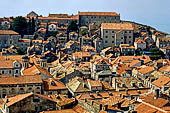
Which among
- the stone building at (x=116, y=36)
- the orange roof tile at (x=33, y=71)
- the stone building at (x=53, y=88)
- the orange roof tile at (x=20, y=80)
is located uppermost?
the stone building at (x=116, y=36)

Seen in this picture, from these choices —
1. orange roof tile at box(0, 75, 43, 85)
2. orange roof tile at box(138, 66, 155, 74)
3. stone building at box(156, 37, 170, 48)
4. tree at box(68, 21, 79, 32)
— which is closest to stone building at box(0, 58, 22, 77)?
orange roof tile at box(0, 75, 43, 85)

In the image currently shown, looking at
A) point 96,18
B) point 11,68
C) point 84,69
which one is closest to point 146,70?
point 84,69

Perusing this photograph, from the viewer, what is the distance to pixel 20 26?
408ft

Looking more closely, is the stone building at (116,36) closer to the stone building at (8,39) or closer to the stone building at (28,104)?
the stone building at (8,39)

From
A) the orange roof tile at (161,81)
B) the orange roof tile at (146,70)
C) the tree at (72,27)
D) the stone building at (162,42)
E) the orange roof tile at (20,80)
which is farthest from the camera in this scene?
the tree at (72,27)

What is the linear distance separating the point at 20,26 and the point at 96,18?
32.3 m

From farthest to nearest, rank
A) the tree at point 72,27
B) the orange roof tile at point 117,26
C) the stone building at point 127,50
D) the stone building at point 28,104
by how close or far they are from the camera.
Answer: the tree at point 72,27
the orange roof tile at point 117,26
the stone building at point 127,50
the stone building at point 28,104

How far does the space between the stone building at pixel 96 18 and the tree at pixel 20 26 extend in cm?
2402

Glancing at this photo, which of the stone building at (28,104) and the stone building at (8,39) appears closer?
the stone building at (28,104)

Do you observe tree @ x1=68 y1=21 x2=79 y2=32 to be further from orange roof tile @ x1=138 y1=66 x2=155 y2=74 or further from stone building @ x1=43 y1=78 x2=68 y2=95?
stone building @ x1=43 y1=78 x2=68 y2=95

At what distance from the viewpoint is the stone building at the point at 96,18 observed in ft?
454

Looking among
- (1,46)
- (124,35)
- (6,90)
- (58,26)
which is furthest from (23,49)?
(6,90)

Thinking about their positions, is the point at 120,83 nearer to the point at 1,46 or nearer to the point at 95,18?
the point at 1,46

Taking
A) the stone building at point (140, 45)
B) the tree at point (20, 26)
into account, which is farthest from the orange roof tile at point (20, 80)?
the tree at point (20, 26)
